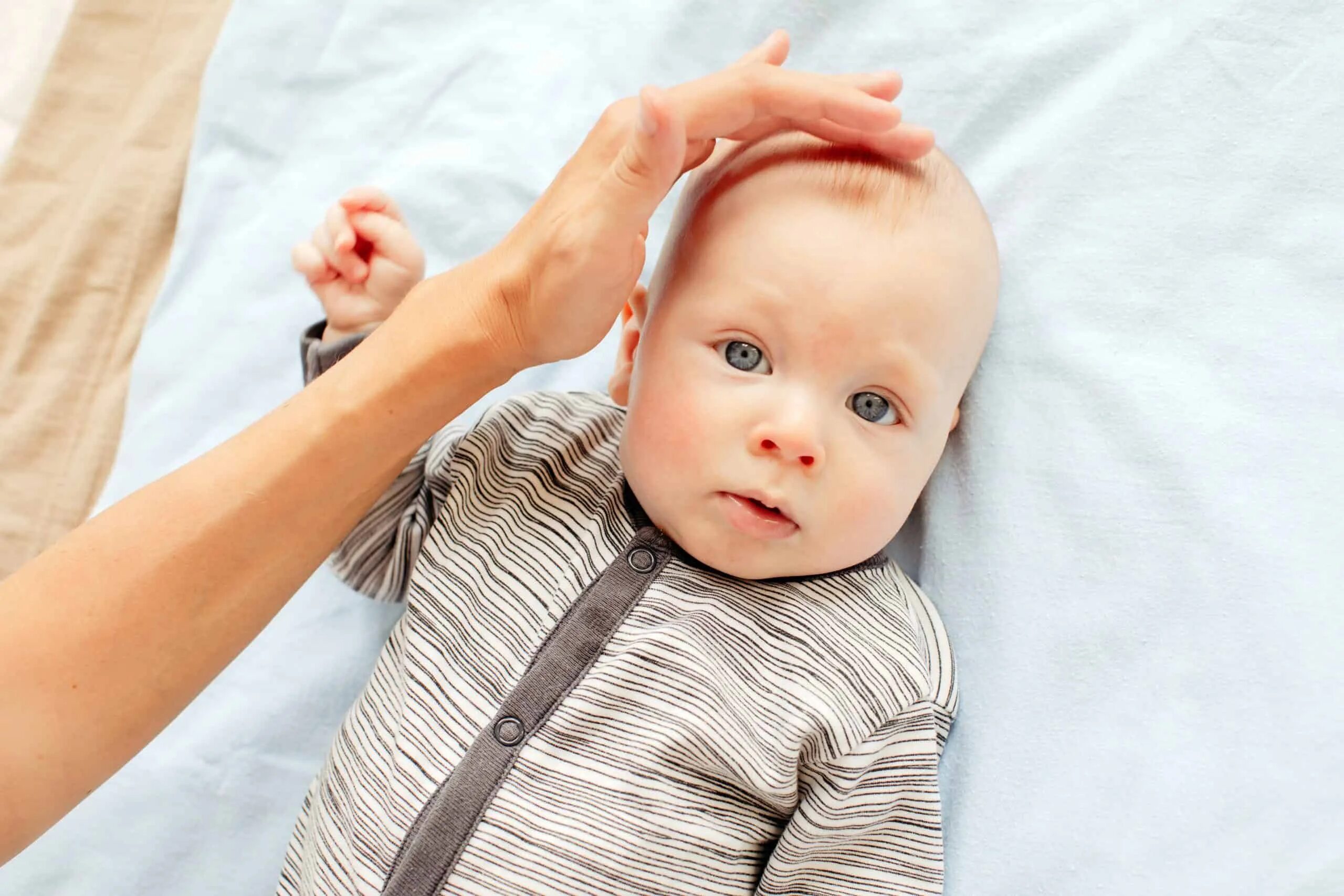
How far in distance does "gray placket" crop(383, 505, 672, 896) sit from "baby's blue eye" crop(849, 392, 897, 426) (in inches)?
10.1

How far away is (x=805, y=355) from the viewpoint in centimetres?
97

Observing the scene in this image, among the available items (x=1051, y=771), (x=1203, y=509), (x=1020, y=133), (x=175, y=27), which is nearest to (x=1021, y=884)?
(x=1051, y=771)

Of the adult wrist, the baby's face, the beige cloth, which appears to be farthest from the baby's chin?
the beige cloth

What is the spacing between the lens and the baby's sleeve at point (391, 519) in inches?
45.6

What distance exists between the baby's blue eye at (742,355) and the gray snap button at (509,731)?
1.24ft

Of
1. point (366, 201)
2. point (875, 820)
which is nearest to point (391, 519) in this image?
point (366, 201)

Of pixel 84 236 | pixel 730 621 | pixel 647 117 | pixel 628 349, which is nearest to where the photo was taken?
pixel 647 117

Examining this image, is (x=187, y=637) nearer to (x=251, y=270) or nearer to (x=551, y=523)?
(x=551, y=523)

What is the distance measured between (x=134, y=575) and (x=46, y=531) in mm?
552

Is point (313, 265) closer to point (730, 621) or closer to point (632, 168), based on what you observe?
point (632, 168)

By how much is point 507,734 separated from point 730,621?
0.76 ft

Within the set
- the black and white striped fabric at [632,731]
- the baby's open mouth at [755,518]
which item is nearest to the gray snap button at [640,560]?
the black and white striped fabric at [632,731]

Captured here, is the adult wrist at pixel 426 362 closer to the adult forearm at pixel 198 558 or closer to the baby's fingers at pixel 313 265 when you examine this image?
the adult forearm at pixel 198 558

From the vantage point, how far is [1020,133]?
118cm
